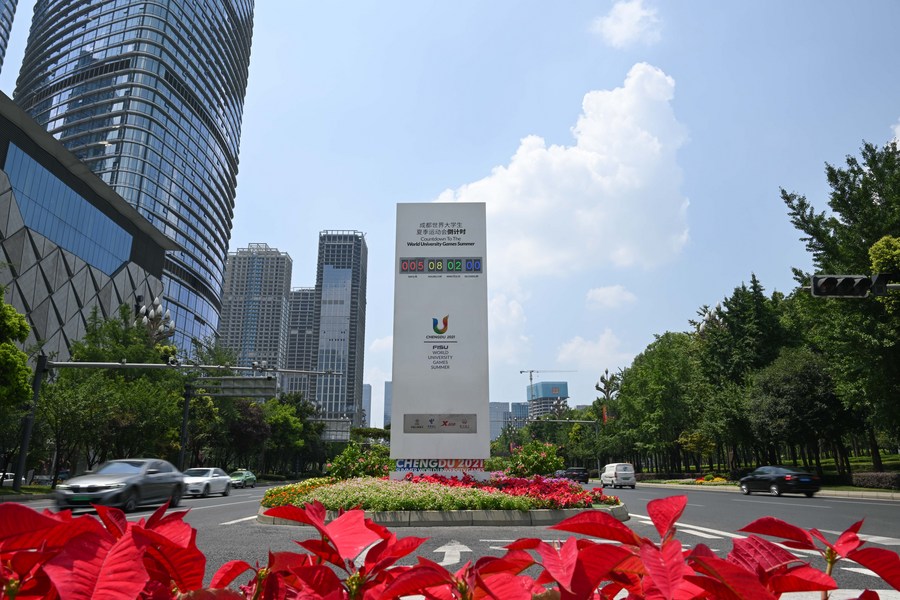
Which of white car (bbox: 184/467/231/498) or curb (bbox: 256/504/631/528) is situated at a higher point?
curb (bbox: 256/504/631/528)

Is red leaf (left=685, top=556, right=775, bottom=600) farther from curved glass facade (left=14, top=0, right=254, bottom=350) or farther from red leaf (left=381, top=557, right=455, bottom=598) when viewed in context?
curved glass facade (left=14, top=0, right=254, bottom=350)

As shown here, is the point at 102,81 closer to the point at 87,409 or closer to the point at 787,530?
the point at 87,409

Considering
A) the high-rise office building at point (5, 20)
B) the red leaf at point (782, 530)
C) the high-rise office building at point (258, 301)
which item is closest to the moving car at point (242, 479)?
the red leaf at point (782, 530)

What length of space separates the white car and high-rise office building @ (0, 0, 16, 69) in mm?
126182

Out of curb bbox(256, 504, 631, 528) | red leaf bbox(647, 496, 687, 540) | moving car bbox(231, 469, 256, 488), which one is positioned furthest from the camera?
moving car bbox(231, 469, 256, 488)

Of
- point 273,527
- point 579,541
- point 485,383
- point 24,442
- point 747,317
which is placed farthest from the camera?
point 747,317

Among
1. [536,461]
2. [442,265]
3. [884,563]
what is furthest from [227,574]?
[536,461]

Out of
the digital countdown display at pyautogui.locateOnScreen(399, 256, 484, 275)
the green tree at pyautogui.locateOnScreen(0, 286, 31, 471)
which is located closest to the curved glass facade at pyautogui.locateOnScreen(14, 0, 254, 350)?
the green tree at pyautogui.locateOnScreen(0, 286, 31, 471)

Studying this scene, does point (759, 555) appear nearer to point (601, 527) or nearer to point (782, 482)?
point (601, 527)

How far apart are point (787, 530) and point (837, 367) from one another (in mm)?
31580

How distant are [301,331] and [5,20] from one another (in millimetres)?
100999

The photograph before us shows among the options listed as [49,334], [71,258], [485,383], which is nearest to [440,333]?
[485,383]

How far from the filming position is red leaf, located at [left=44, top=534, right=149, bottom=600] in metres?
0.68

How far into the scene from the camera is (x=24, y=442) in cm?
2156
